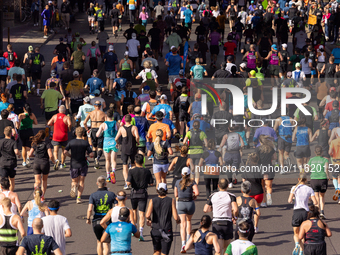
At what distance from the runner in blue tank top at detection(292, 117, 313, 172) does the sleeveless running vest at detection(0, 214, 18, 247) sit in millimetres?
7220

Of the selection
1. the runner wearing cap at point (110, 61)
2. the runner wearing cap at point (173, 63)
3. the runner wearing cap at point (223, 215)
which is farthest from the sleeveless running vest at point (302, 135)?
the runner wearing cap at point (110, 61)

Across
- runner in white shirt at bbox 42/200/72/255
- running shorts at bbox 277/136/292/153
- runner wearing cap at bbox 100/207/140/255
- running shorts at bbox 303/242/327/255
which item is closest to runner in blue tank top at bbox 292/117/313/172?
running shorts at bbox 277/136/292/153

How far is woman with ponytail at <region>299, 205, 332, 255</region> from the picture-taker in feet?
30.5

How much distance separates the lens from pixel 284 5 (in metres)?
33.3

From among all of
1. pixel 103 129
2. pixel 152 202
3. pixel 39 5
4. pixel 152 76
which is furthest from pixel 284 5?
pixel 152 202

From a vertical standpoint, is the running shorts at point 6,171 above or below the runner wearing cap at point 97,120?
below

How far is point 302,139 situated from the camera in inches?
543

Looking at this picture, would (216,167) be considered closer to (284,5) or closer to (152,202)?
(152,202)

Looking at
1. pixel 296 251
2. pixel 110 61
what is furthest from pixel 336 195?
pixel 110 61

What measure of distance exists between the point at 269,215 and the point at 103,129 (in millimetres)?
4314

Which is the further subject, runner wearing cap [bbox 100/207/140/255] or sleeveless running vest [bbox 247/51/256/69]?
sleeveless running vest [bbox 247/51/256/69]

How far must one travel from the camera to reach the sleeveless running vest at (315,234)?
30.5 feet

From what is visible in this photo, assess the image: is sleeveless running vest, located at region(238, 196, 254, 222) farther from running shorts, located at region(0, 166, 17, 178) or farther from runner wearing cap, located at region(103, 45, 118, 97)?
runner wearing cap, located at region(103, 45, 118, 97)

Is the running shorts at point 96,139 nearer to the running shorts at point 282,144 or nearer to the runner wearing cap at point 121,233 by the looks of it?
the running shorts at point 282,144
